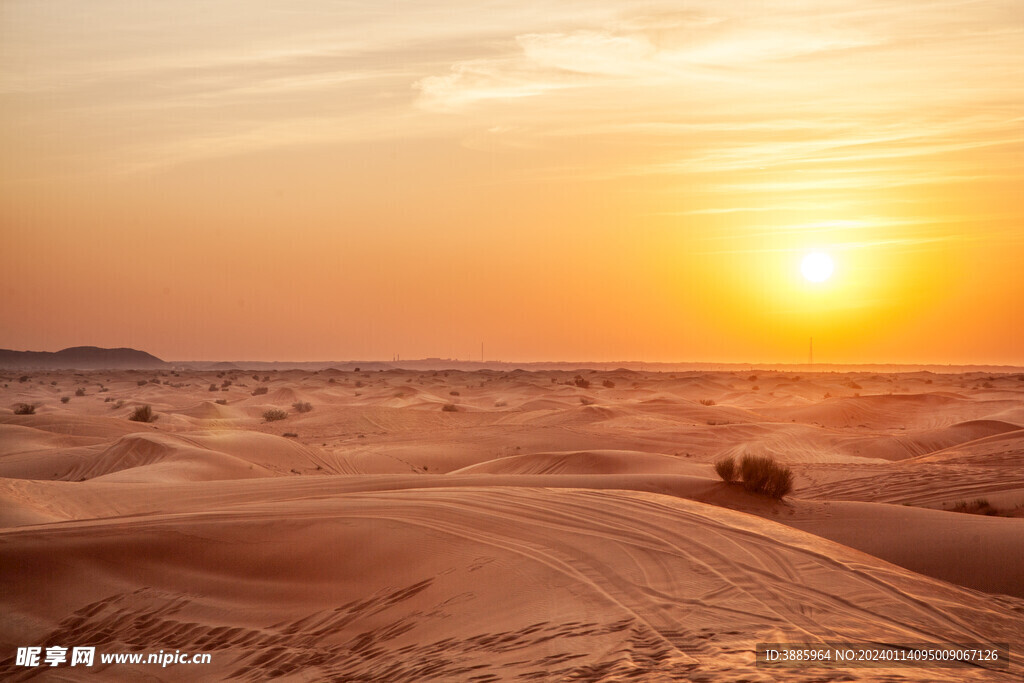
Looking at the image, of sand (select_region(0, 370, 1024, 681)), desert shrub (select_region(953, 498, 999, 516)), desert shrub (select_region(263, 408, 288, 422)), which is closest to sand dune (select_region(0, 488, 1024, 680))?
sand (select_region(0, 370, 1024, 681))

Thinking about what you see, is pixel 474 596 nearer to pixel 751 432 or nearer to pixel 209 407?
pixel 751 432

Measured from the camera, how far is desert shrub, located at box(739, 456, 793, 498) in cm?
1410

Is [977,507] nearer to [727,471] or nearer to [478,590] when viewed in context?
[727,471]

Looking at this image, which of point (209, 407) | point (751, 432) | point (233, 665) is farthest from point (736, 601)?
point (209, 407)

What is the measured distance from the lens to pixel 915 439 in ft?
94.3

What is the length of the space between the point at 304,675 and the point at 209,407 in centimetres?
3071

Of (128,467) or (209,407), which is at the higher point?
(209,407)

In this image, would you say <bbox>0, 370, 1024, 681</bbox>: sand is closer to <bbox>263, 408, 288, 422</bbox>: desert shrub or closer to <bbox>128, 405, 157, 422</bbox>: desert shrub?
<bbox>128, 405, 157, 422</bbox>: desert shrub

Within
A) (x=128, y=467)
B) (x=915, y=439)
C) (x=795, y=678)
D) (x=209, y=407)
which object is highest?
(x=209, y=407)

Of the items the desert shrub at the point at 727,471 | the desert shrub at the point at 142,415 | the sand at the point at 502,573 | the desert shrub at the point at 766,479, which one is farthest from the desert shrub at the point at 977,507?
the desert shrub at the point at 142,415

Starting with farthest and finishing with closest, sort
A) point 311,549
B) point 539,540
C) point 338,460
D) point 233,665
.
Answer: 1. point 338,460
2. point 311,549
3. point 539,540
4. point 233,665

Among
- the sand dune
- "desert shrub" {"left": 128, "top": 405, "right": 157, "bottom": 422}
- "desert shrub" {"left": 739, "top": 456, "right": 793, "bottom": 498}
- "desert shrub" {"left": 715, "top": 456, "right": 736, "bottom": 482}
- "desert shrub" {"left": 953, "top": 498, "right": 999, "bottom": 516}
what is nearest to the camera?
the sand dune

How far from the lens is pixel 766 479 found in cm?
1421

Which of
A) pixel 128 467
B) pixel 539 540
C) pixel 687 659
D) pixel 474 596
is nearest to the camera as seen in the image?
pixel 687 659
